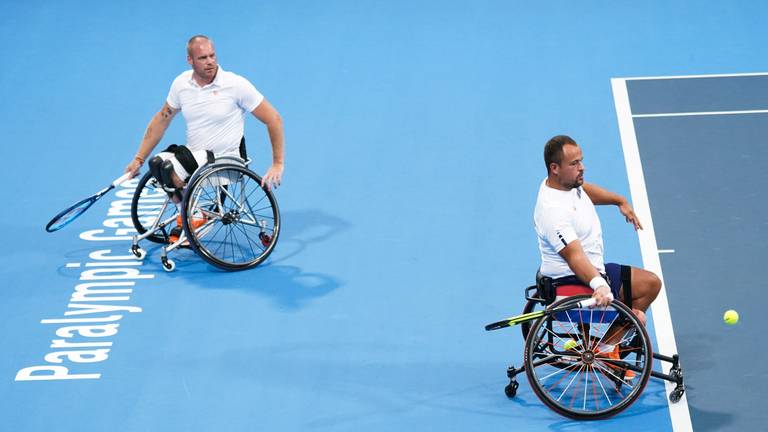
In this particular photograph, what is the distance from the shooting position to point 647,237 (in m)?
8.55

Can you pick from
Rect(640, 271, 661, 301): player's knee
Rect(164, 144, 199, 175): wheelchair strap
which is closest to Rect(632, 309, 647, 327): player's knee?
Rect(640, 271, 661, 301): player's knee

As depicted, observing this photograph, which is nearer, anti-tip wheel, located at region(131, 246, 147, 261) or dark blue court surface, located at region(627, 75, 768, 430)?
dark blue court surface, located at region(627, 75, 768, 430)

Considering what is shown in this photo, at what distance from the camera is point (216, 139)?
27.7 feet

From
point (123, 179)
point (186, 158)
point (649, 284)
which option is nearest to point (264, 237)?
point (186, 158)

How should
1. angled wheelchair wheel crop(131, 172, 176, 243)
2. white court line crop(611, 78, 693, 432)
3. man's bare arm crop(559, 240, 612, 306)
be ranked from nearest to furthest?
1. man's bare arm crop(559, 240, 612, 306)
2. white court line crop(611, 78, 693, 432)
3. angled wheelchair wheel crop(131, 172, 176, 243)

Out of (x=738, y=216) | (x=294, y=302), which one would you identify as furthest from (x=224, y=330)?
(x=738, y=216)

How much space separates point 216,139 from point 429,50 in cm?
378

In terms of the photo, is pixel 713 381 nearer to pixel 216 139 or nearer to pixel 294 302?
pixel 294 302

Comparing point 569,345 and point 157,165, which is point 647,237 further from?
point 157,165

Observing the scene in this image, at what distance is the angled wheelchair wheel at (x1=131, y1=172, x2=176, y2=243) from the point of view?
8586 millimetres

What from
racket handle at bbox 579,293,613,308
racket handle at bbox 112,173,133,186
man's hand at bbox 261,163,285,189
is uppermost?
racket handle at bbox 112,173,133,186

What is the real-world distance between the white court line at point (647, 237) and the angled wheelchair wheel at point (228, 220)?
2.67 m

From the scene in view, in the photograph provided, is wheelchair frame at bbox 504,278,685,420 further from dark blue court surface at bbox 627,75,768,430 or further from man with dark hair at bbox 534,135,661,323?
dark blue court surface at bbox 627,75,768,430

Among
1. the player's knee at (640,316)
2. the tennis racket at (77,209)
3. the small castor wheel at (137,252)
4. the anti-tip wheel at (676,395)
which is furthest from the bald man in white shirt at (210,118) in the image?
the anti-tip wheel at (676,395)
